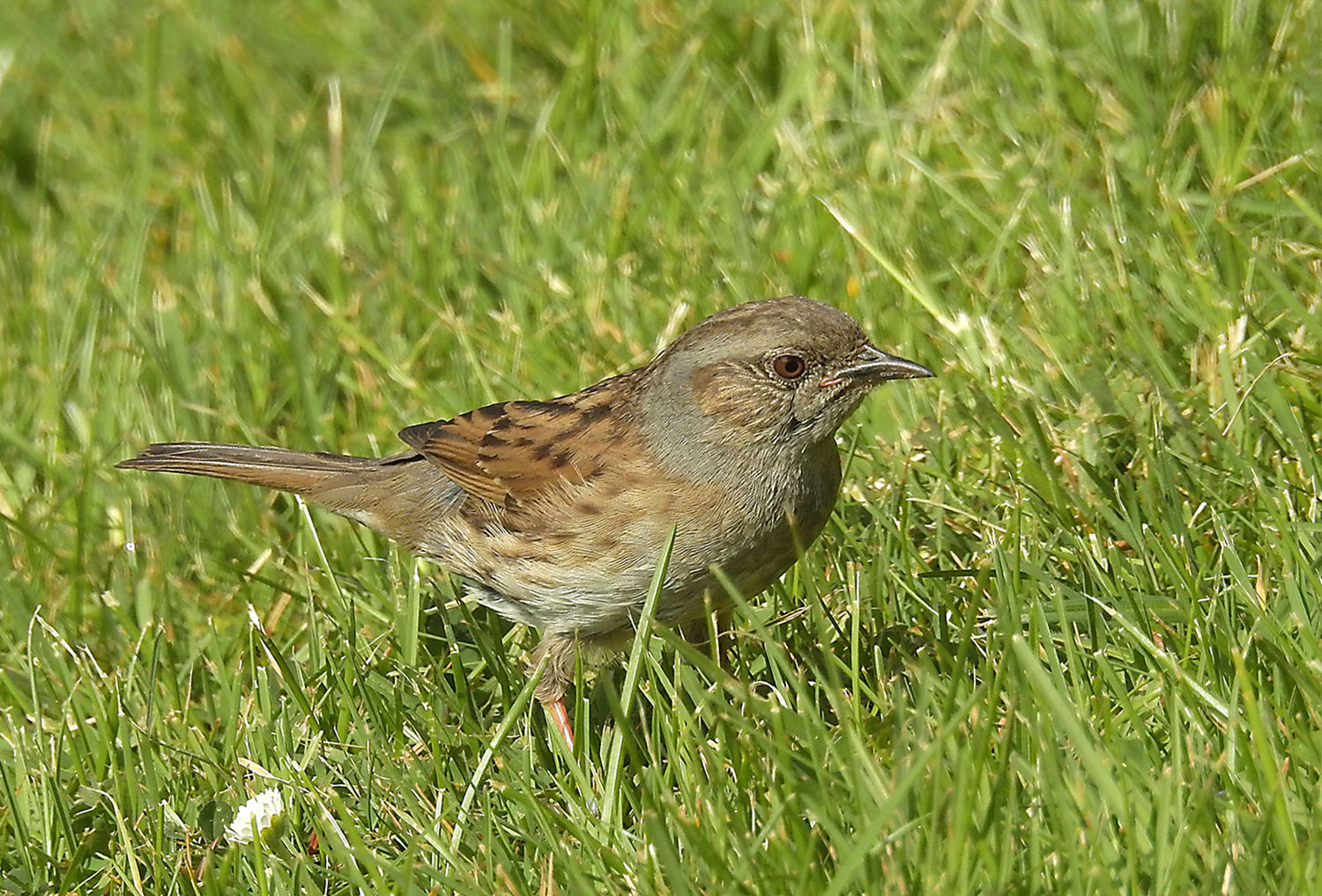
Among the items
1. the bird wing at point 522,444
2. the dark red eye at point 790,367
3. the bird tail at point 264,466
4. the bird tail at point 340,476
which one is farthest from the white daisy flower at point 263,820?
the dark red eye at point 790,367

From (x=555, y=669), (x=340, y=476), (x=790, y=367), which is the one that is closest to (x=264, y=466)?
(x=340, y=476)

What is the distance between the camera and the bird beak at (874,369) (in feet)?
15.1

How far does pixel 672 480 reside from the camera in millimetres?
4742

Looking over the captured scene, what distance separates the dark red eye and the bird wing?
20.2 inches

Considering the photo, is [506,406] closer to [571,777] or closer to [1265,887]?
[571,777]

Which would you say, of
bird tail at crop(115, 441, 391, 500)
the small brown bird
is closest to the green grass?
the small brown bird

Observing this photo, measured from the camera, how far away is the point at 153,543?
5875 millimetres

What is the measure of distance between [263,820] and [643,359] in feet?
8.29

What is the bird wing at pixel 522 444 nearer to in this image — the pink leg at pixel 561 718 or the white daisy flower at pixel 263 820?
the pink leg at pixel 561 718

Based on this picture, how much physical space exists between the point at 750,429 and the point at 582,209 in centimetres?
265

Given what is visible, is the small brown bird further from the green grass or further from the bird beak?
the green grass

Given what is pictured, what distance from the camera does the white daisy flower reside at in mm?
4219

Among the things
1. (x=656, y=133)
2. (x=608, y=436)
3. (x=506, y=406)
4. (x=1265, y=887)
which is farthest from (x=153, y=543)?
(x=1265, y=887)

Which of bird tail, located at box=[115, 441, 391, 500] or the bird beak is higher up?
the bird beak
